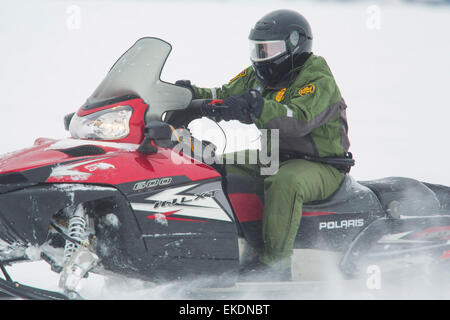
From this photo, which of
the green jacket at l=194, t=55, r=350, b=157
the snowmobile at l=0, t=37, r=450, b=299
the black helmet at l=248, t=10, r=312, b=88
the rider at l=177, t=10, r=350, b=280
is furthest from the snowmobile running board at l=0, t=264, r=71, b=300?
the black helmet at l=248, t=10, r=312, b=88

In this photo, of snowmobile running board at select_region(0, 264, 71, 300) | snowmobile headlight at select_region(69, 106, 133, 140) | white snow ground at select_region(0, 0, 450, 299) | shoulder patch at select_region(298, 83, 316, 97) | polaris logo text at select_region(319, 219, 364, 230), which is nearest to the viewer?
snowmobile running board at select_region(0, 264, 71, 300)

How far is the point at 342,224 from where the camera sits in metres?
3.06

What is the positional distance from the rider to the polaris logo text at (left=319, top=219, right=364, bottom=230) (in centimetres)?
15

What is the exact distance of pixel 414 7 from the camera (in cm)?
977

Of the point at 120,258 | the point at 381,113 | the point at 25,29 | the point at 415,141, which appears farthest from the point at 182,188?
the point at 25,29

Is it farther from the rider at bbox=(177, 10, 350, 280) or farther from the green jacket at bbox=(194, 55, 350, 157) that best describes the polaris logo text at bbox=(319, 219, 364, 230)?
the green jacket at bbox=(194, 55, 350, 157)

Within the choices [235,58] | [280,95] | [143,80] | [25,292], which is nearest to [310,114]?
[280,95]

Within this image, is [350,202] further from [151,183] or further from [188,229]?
[151,183]

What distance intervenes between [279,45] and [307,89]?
1.14 feet

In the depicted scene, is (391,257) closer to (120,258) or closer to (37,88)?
(120,258)

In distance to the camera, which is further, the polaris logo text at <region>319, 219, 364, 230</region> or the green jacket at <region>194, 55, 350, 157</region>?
the polaris logo text at <region>319, 219, 364, 230</region>

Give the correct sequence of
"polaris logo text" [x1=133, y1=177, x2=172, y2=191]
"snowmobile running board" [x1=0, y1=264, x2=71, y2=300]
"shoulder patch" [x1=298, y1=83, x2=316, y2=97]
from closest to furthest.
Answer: "snowmobile running board" [x1=0, y1=264, x2=71, y2=300]
"polaris logo text" [x1=133, y1=177, x2=172, y2=191]
"shoulder patch" [x1=298, y1=83, x2=316, y2=97]

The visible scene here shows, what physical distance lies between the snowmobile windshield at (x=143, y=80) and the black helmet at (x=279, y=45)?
1.90ft

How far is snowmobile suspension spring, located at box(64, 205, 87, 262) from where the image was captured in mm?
2309
